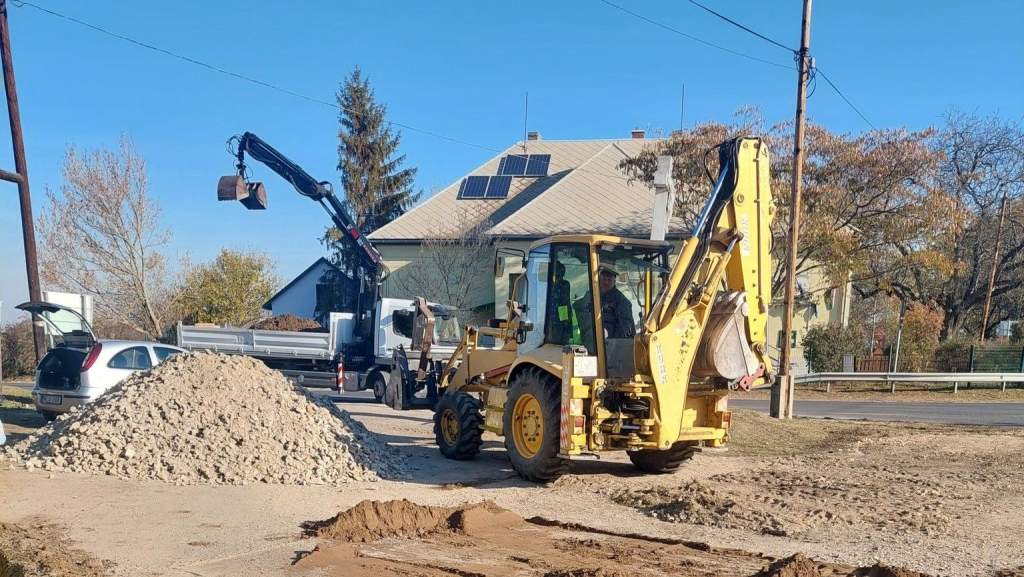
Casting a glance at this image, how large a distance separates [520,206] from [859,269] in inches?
548

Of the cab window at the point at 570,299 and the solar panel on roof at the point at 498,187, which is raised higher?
the solar panel on roof at the point at 498,187

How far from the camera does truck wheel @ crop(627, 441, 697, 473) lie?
11078mm

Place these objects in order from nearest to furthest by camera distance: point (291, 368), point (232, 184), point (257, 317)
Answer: point (232, 184)
point (291, 368)
point (257, 317)

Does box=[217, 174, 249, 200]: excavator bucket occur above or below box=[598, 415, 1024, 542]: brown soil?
above

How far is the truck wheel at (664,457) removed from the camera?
1108cm

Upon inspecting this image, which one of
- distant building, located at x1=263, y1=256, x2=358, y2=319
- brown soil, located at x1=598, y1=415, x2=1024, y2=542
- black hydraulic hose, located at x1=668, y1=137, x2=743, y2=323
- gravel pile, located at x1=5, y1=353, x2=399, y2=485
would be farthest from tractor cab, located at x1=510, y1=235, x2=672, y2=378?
distant building, located at x1=263, y1=256, x2=358, y2=319

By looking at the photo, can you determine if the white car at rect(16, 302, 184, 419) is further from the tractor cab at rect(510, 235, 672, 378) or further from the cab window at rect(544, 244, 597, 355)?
the cab window at rect(544, 244, 597, 355)

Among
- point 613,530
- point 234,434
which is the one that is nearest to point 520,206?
point 234,434

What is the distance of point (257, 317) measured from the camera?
40.9 m

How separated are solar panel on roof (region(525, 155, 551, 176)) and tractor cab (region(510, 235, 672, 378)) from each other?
93.4 feet

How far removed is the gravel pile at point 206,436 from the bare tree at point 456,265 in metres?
22.4

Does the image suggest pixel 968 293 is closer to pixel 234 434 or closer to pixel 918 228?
pixel 918 228

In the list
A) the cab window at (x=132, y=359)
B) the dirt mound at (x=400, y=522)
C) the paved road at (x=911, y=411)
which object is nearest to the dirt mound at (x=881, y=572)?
the dirt mound at (x=400, y=522)

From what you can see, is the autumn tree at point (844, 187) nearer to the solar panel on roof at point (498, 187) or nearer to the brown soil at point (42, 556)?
the solar panel on roof at point (498, 187)
